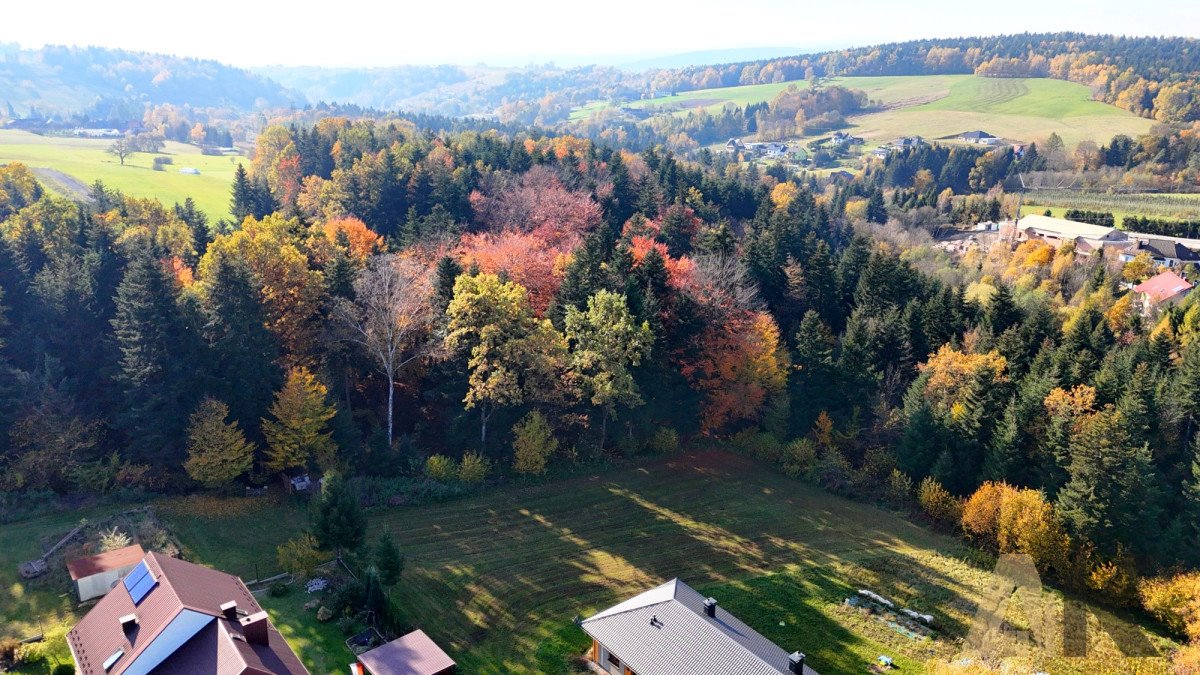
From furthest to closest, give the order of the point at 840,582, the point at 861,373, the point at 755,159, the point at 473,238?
the point at 755,159 → the point at 473,238 → the point at 861,373 → the point at 840,582

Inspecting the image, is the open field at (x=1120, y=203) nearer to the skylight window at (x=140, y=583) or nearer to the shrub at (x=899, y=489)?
the shrub at (x=899, y=489)

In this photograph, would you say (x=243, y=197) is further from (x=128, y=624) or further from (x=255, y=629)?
(x=255, y=629)

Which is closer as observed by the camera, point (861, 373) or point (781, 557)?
point (781, 557)

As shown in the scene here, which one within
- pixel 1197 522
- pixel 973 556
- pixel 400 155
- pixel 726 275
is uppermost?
pixel 400 155

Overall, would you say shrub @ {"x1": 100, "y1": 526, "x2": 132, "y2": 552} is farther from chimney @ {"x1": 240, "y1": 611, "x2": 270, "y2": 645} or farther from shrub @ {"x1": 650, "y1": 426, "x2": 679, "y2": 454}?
shrub @ {"x1": 650, "y1": 426, "x2": 679, "y2": 454}

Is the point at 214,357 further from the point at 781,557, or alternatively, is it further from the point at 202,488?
the point at 781,557

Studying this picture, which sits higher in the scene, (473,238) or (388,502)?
(473,238)

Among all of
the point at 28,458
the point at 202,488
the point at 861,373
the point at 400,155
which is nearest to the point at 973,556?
the point at 861,373

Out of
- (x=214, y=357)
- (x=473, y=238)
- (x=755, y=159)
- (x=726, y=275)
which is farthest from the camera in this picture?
(x=755, y=159)
